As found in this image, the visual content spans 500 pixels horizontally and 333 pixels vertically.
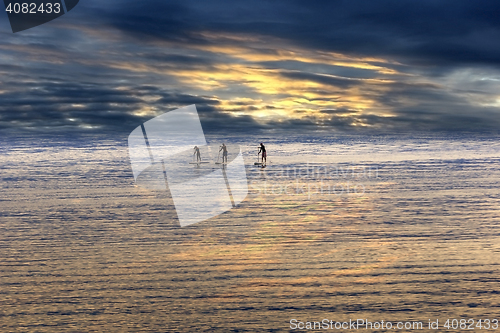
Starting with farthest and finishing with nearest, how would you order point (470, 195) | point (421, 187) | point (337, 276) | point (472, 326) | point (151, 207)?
1. point (421, 187)
2. point (470, 195)
3. point (151, 207)
4. point (337, 276)
5. point (472, 326)

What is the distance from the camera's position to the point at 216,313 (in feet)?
24.2

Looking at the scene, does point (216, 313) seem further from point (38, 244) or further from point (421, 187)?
point (421, 187)

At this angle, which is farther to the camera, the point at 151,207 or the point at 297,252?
the point at 151,207

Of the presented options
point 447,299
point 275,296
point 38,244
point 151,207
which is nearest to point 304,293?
point 275,296

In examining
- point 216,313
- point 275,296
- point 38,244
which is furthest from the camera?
point 38,244

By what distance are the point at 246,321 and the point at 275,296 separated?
1103mm

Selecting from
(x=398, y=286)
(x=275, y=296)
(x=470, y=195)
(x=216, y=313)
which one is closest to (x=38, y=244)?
(x=216, y=313)

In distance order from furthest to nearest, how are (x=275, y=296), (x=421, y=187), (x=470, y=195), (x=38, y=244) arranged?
(x=421, y=187)
(x=470, y=195)
(x=38, y=244)
(x=275, y=296)

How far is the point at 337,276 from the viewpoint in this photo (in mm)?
8930

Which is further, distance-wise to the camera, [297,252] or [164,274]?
[297,252]

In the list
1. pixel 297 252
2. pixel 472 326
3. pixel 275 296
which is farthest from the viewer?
pixel 297 252

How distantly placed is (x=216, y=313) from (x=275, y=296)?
135cm

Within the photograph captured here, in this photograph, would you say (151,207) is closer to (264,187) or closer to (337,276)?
(264,187)

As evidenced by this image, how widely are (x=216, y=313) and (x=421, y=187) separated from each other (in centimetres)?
1850
